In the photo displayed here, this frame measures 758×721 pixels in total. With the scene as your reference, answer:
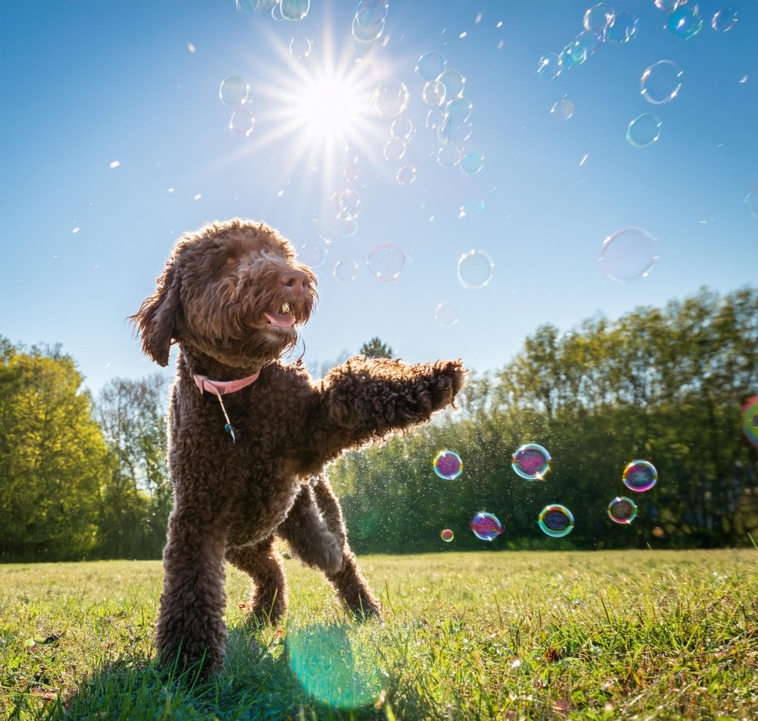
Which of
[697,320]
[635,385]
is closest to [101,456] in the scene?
[635,385]

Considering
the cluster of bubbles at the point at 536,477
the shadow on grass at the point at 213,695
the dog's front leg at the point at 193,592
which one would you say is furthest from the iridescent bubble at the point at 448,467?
the shadow on grass at the point at 213,695

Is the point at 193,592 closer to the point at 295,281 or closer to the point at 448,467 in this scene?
the point at 295,281

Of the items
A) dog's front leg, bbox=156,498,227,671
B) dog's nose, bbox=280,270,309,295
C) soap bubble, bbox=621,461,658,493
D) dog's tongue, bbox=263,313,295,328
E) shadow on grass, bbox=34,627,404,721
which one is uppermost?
dog's nose, bbox=280,270,309,295

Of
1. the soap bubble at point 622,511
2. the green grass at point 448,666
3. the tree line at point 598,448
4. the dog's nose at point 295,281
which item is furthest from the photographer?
the tree line at point 598,448

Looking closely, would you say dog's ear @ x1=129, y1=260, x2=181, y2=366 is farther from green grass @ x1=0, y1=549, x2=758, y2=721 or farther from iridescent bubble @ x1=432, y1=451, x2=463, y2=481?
iridescent bubble @ x1=432, y1=451, x2=463, y2=481

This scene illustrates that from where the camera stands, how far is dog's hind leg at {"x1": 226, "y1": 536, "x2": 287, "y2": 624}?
4.19m

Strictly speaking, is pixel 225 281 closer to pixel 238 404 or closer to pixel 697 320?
pixel 238 404

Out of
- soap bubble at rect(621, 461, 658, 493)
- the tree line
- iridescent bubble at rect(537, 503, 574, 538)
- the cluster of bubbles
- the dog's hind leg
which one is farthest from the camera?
the tree line

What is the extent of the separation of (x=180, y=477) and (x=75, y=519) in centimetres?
2426

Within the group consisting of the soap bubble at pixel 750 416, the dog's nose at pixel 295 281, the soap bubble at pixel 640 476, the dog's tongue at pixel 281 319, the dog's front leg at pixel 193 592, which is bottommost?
the dog's front leg at pixel 193 592

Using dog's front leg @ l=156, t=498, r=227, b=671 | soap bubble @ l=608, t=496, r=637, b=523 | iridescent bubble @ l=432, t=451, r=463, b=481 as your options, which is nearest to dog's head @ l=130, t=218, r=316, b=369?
dog's front leg @ l=156, t=498, r=227, b=671

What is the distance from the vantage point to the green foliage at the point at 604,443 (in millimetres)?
12672

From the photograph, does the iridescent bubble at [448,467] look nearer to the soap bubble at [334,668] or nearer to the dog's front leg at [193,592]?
the soap bubble at [334,668]

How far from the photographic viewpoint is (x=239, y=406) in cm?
325
